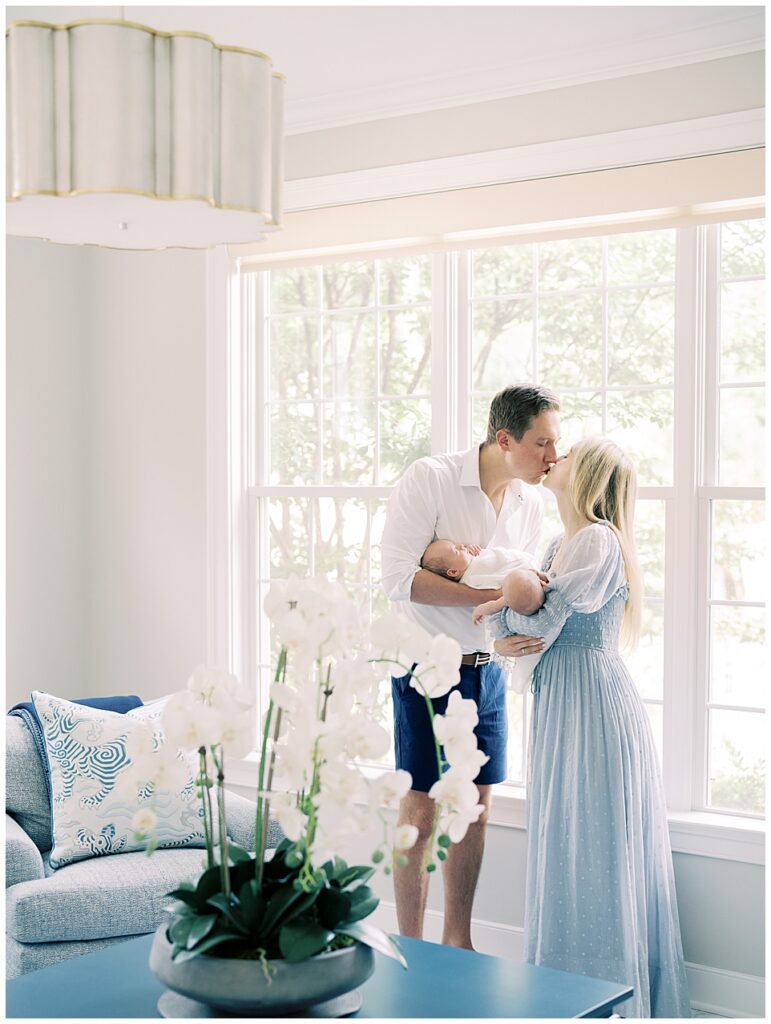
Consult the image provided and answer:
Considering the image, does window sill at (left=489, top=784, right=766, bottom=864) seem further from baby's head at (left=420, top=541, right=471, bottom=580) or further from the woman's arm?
baby's head at (left=420, top=541, right=471, bottom=580)

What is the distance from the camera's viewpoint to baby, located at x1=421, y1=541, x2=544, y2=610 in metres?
3.27

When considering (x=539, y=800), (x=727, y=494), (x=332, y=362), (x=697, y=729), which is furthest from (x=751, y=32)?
(x=539, y=800)

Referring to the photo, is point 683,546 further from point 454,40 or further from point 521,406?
point 454,40

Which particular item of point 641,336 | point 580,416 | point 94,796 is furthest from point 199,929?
point 641,336

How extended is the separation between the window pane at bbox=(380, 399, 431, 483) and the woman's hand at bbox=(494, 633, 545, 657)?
1.09 m

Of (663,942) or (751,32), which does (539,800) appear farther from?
(751,32)

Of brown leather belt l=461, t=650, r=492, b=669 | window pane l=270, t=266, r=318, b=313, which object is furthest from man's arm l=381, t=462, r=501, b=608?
window pane l=270, t=266, r=318, b=313

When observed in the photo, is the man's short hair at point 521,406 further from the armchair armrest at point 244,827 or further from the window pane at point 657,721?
the armchair armrest at point 244,827

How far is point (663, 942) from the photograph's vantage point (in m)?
3.35

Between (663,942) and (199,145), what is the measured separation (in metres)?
2.60

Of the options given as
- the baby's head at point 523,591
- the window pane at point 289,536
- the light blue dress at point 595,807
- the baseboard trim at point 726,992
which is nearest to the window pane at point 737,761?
the light blue dress at point 595,807

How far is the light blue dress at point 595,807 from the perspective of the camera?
323 centimetres

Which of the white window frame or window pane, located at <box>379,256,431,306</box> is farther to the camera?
window pane, located at <box>379,256,431,306</box>

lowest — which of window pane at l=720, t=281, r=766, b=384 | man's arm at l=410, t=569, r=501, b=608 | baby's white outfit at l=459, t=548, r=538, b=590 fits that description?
man's arm at l=410, t=569, r=501, b=608
